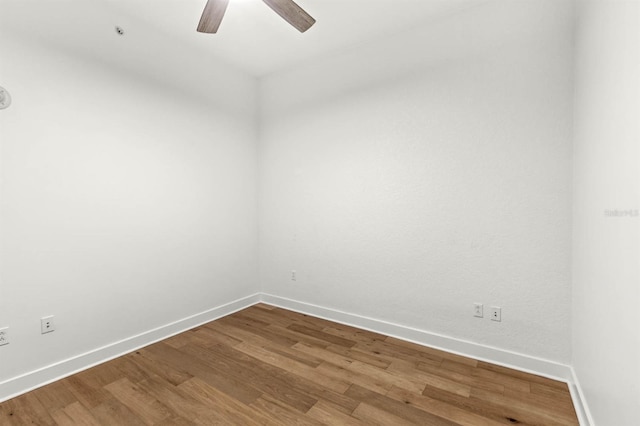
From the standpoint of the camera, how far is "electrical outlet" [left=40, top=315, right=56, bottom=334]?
193cm

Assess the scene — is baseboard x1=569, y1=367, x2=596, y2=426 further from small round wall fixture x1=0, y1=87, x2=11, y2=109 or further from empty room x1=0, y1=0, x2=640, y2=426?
small round wall fixture x1=0, y1=87, x2=11, y2=109

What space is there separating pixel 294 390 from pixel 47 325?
1690 millimetres

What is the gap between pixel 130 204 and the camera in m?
2.38

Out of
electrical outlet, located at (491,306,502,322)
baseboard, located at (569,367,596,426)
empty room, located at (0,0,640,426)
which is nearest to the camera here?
baseboard, located at (569,367,596,426)

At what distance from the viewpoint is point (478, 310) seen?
223 cm

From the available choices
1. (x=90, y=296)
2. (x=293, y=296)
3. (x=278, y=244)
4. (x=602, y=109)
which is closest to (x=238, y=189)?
(x=278, y=244)

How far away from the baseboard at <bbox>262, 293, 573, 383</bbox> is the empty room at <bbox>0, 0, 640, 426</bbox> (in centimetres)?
2

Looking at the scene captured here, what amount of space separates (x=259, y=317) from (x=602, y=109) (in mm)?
3027

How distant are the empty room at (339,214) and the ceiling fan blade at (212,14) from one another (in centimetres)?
1

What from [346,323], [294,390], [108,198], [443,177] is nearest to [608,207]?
[443,177]

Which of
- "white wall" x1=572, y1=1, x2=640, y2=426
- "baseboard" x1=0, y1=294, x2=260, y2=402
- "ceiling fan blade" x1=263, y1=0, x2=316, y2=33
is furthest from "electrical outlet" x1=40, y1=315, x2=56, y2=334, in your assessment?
"white wall" x1=572, y1=1, x2=640, y2=426

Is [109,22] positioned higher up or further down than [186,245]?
higher up

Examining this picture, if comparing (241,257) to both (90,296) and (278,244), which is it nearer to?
(278,244)

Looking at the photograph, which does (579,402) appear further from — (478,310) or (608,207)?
(608,207)
